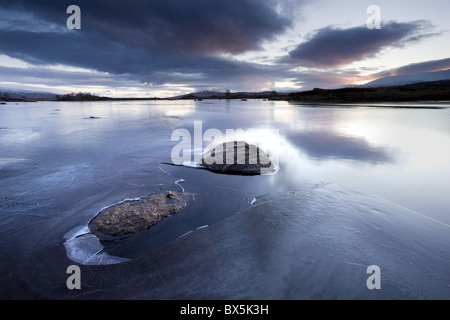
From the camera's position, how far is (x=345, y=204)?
16.7 ft

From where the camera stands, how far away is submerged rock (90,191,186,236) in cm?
409

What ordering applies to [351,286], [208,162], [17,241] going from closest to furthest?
[351,286], [17,241], [208,162]

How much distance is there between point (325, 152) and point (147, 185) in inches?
349

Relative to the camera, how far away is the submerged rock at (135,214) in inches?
161

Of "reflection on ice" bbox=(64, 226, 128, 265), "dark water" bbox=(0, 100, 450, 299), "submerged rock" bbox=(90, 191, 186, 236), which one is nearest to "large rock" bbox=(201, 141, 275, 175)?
"dark water" bbox=(0, 100, 450, 299)

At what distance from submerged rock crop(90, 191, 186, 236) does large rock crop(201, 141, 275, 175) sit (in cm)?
280

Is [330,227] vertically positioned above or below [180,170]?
below

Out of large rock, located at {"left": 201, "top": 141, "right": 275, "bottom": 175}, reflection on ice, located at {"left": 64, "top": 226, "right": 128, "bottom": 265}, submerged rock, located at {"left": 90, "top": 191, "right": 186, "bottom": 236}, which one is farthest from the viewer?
large rock, located at {"left": 201, "top": 141, "right": 275, "bottom": 175}

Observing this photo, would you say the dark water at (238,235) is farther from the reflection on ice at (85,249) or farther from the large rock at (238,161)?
the large rock at (238,161)

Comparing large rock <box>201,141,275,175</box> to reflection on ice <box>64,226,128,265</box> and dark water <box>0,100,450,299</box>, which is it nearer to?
dark water <box>0,100,450,299</box>

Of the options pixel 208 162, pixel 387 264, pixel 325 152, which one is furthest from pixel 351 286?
pixel 325 152

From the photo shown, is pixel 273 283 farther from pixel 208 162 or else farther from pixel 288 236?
pixel 208 162

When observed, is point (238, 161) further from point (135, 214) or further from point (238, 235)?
point (135, 214)

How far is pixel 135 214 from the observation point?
14.5 feet
